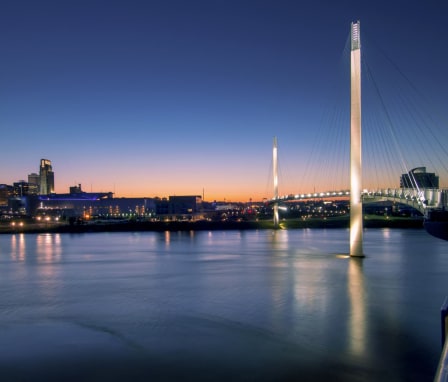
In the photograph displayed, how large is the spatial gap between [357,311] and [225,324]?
4.25 metres

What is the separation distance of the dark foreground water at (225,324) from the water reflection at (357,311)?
4 cm

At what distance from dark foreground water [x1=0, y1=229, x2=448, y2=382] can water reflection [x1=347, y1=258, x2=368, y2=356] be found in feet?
0.14

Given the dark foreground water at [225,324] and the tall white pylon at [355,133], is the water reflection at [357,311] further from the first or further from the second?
the tall white pylon at [355,133]

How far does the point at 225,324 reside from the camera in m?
12.1

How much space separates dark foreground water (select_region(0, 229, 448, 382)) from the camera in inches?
325

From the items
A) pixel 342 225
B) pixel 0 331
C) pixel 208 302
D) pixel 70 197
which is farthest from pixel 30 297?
pixel 70 197

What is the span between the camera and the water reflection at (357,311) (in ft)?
31.8

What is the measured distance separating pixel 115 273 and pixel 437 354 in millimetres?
18446

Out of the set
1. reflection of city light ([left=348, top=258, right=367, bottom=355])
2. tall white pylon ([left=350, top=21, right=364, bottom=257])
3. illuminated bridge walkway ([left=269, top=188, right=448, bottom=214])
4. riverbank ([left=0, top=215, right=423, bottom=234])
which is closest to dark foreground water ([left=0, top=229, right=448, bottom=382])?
reflection of city light ([left=348, top=258, right=367, bottom=355])

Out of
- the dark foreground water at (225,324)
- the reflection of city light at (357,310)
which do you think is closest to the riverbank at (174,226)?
the dark foreground water at (225,324)

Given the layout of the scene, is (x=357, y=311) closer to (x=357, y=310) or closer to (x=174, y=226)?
(x=357, y=310)

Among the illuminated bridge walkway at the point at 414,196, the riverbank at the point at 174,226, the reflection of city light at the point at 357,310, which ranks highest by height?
the illuminated bridge walkway at the point at 414,196

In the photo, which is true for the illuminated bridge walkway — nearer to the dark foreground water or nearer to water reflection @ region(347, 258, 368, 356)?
the dark foreground water

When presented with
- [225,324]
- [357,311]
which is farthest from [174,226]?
[225,324]
